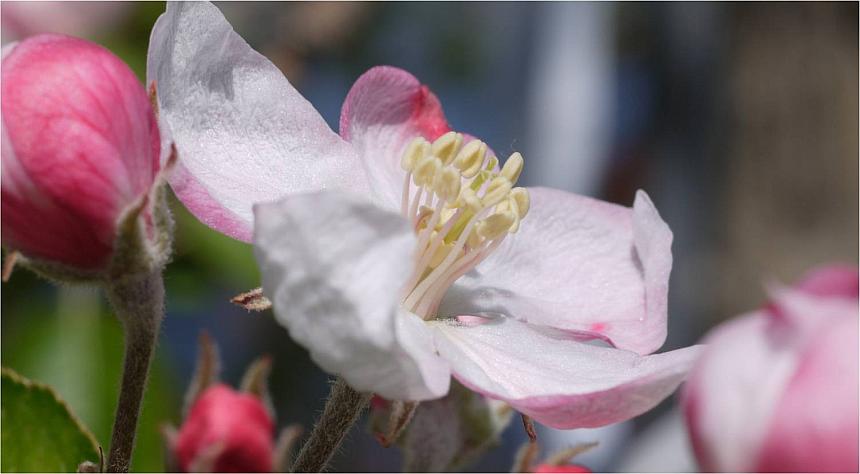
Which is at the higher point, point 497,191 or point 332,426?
point 497,191

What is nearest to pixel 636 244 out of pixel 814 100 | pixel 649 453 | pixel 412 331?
pixel 412 331

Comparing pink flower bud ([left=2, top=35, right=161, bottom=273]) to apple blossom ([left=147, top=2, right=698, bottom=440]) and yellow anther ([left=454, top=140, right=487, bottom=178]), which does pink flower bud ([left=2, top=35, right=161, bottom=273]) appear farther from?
yellow anther ([left=454, top=140, right=487, bottom=178])

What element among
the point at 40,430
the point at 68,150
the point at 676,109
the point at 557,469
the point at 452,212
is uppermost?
the point at 68,150

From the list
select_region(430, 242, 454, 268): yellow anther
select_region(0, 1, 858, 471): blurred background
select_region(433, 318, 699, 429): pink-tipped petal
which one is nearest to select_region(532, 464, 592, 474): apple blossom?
select_region(433, 318, 699, 429): pink-tipped petal

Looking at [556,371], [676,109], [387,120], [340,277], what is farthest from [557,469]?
[676,109]

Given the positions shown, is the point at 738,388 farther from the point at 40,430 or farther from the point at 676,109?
the point at 676,109

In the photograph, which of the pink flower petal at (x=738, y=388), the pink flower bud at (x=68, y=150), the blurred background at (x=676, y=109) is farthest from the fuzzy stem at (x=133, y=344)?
the blurred background at (x=676, y=109)
